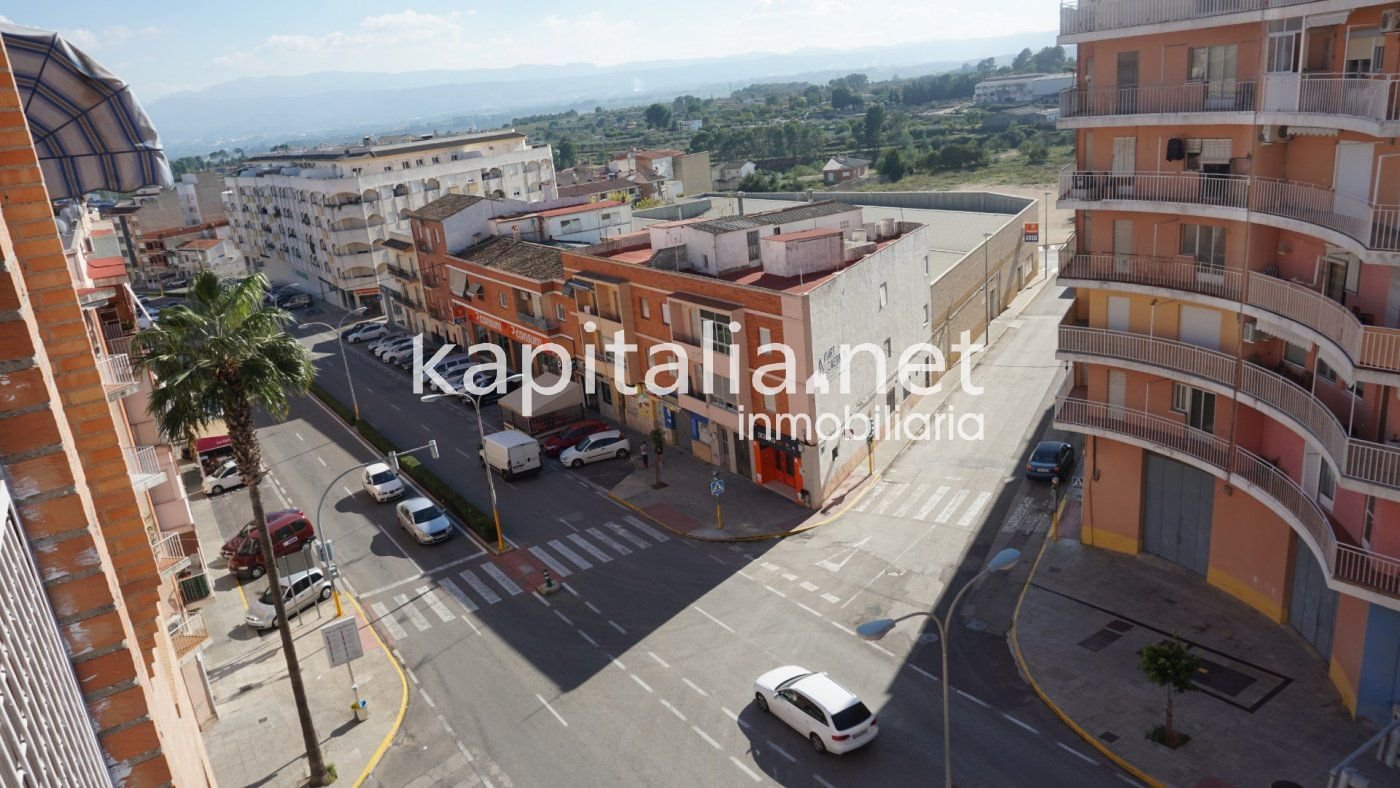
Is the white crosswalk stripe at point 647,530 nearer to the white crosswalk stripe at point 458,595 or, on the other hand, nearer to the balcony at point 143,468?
the white crosswalk stripe at point 458,595

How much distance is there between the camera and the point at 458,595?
34.2 m

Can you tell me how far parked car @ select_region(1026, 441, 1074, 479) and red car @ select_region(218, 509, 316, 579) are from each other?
3089cm

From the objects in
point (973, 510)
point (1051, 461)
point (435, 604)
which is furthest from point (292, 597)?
point (1051, 461)

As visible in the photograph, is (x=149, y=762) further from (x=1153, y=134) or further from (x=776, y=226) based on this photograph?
(x=776, y=226)

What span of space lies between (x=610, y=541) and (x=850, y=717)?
16.4 m

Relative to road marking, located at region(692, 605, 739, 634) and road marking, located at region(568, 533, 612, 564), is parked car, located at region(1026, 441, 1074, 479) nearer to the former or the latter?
road marking, located at region(692, 605, 739, 634)

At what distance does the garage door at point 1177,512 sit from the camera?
29.4 m

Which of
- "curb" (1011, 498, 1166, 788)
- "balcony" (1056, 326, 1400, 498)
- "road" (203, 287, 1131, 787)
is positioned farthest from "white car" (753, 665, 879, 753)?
"balcony" (1056, 326, 1400, 498)

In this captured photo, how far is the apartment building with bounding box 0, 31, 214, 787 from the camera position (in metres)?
7.81

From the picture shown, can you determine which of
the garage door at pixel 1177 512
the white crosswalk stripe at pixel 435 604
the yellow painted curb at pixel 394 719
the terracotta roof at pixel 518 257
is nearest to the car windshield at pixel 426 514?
the white crosswalk stripe at pixel 435 604

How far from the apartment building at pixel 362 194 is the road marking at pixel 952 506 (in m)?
50.5

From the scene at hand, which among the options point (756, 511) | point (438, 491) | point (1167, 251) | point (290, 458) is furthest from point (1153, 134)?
point (290, 458)

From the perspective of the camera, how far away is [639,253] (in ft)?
159

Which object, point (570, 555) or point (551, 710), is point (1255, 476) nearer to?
point (551, 710)
